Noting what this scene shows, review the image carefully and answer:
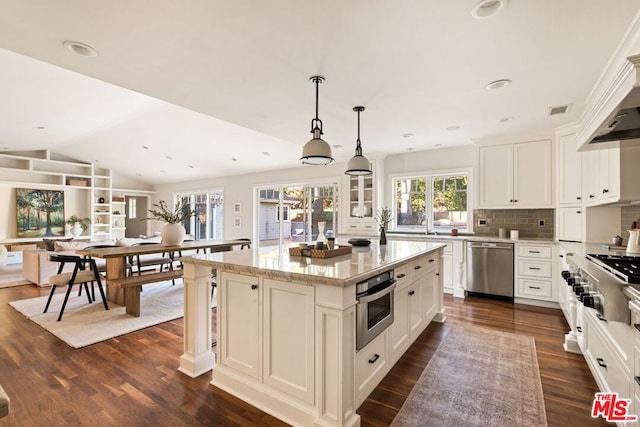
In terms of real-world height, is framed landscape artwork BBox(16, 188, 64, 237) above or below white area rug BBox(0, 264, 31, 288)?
above

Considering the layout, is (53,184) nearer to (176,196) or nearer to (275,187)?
(176,196)

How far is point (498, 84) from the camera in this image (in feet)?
9.34

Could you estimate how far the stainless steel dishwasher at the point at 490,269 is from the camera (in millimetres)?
4426

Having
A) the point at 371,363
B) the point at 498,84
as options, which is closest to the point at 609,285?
the point at 371,363

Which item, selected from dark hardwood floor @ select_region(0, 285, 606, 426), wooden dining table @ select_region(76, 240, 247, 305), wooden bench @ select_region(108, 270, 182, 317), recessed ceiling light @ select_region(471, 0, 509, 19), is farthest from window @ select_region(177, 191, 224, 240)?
recessed ceiling light @ select_region(471, 0, 509, 19)

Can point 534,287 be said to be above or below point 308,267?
below

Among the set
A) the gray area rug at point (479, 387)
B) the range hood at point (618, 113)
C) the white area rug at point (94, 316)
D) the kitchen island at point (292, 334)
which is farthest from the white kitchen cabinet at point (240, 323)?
the range hood at point (618, 113)

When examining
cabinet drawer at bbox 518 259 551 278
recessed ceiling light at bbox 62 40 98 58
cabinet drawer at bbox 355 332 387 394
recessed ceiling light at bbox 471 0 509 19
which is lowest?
cabinet drawer at bbox 355 332 387 394

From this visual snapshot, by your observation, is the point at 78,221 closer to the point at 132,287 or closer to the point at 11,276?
the point at 11,276

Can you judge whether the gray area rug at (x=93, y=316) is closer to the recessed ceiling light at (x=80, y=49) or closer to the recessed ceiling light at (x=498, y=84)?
the recessed ceiling light at (x=80, y=49)

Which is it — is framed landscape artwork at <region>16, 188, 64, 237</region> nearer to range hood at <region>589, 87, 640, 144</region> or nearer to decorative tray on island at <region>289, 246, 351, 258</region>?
decorative tray on island at <region>289, 246, 351, 258</region>

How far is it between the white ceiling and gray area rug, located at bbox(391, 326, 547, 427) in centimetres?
250

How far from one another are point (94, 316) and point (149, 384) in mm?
2206

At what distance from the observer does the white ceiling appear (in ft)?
6.00
